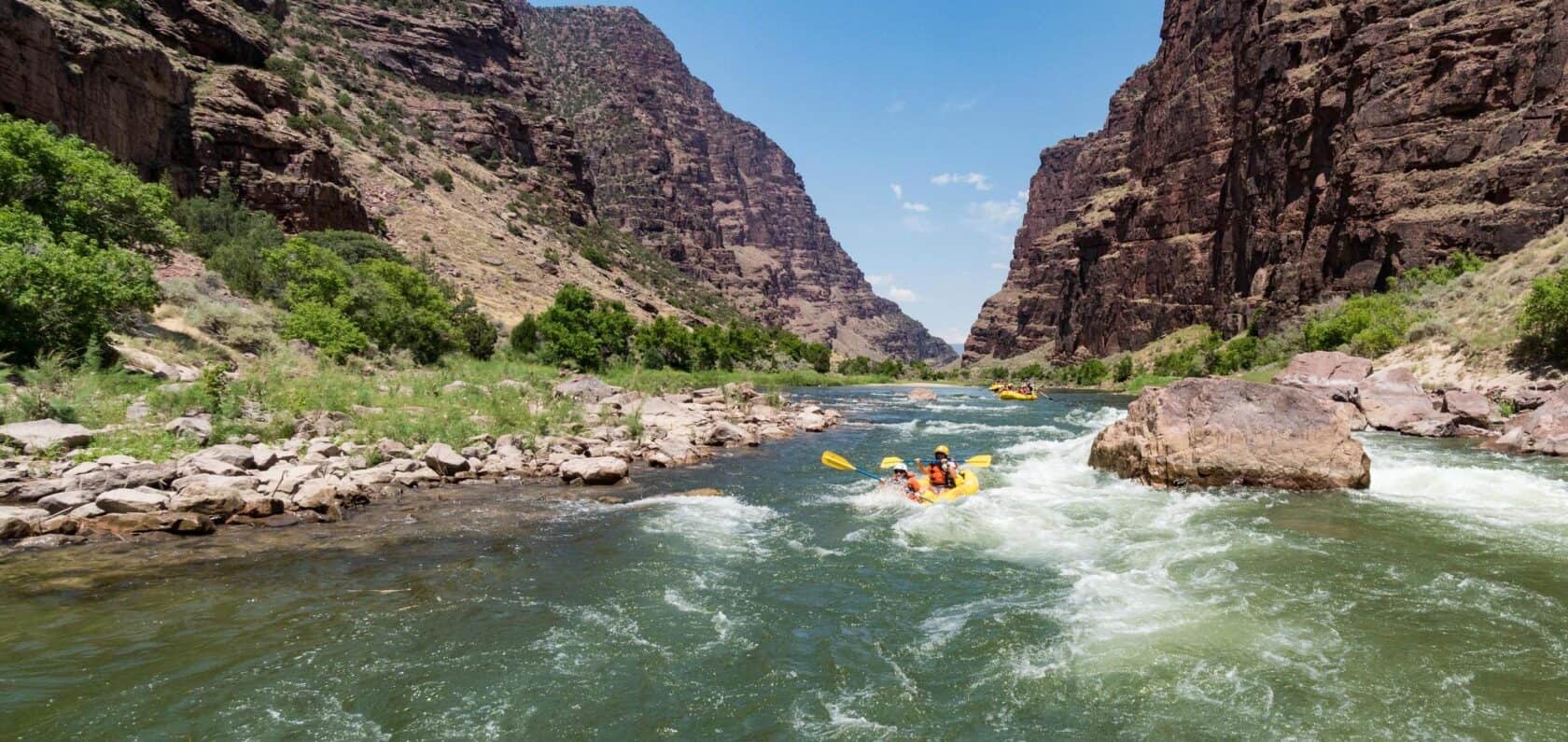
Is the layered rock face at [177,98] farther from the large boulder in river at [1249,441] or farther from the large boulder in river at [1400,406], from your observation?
the large boulder in river at [1400,406]

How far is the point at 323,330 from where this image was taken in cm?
2772

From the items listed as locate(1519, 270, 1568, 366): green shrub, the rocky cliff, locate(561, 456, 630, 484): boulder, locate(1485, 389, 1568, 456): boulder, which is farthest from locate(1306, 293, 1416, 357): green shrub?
the rocky cliff

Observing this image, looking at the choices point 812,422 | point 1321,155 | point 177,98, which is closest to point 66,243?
point 812,422

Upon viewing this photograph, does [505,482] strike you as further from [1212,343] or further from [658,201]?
[658,201]

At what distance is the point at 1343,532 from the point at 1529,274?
4005 centimetres

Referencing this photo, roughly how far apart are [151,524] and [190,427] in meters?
4.67

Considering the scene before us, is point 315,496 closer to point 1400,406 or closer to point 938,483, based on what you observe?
point 938,483

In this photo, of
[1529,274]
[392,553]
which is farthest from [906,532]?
[1529,274]

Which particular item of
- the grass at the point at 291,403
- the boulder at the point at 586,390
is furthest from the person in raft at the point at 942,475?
the boulder at the point at 586,390

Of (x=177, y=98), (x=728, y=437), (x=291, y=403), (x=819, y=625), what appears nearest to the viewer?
(x=819, y=625)

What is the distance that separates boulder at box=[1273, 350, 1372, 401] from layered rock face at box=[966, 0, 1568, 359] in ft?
129

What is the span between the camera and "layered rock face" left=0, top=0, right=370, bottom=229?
30781 mm

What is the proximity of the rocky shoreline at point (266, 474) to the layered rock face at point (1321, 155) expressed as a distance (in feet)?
241

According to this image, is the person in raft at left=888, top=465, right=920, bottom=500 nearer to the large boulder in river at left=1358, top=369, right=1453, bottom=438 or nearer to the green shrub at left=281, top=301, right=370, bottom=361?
the large boulder in river at left=1358, top=369, right=1453, bottom=438
